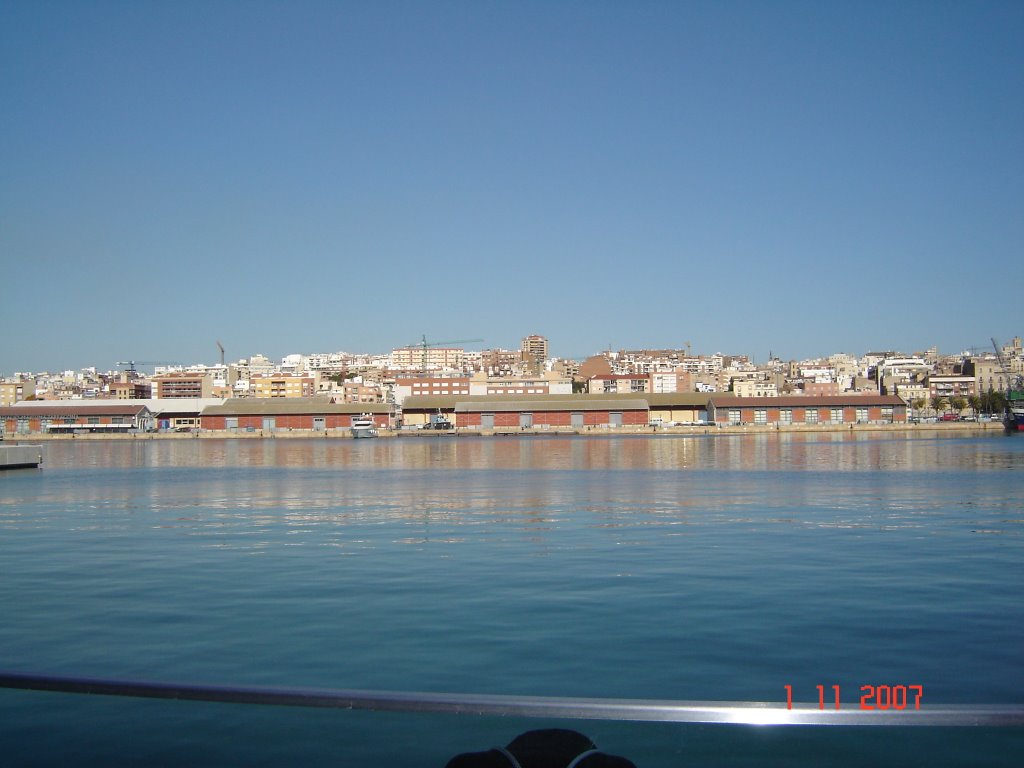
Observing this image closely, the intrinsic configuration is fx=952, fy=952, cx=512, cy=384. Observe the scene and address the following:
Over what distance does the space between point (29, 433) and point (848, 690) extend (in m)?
95.2

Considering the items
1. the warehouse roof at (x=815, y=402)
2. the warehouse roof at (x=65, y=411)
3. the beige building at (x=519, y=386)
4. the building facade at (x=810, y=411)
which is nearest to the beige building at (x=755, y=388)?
the beige building at (x=519, y=386)

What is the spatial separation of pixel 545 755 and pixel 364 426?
82710 millimetres

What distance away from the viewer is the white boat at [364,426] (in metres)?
83.4

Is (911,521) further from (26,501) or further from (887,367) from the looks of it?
(887,367)

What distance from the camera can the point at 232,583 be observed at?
1027cm

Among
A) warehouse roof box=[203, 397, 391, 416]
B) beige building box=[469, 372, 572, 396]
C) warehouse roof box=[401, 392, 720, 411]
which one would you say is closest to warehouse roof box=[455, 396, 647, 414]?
warehouse roof box=[401, 392, 720, 411]

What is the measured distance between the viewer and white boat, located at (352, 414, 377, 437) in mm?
83375

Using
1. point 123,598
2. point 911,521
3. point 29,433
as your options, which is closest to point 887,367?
point 29,433

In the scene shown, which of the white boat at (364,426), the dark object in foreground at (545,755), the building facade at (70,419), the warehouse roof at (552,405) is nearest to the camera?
the dark object in foreground at (545,755)

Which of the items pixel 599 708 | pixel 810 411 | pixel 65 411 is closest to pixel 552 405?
pixel 810 411

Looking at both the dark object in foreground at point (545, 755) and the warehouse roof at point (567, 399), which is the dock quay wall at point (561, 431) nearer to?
the warehouse roof at point (567, 399)

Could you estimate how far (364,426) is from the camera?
84.9 metres

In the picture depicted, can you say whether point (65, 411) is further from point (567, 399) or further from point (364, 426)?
point (567, 399)

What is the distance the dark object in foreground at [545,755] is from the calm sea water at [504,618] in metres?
1.55
